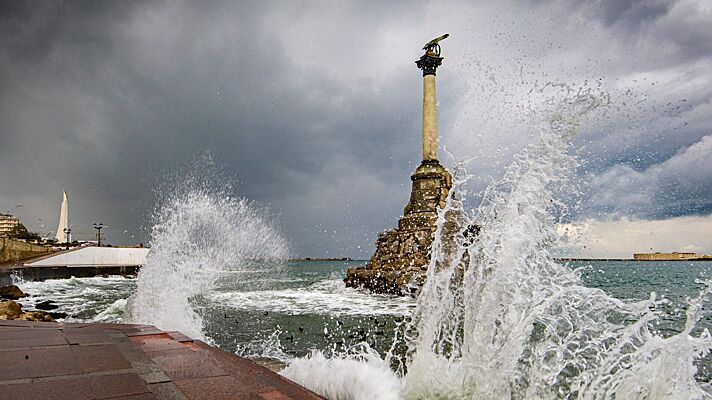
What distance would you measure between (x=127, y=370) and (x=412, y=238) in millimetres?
23557

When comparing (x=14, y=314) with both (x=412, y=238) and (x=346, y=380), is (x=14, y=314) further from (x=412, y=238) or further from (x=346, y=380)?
(x=412, y=238)

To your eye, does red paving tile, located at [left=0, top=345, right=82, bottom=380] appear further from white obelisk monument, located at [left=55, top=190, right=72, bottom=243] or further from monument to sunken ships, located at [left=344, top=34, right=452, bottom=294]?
white obelisk monument, located at [left=55, top=190, right=72, bottom=243]

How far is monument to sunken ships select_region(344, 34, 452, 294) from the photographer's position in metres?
25.4

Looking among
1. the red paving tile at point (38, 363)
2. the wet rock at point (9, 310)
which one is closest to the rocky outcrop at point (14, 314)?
the wet rock at point (9, 310)

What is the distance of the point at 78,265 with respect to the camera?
3956 cm

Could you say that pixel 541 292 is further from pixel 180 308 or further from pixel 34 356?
pixel 180 308

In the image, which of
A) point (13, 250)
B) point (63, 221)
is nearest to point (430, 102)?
point (13, 250)

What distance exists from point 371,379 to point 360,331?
22.9 feet

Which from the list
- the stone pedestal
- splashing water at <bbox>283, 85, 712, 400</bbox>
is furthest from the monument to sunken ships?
splashing water at <bbox>283, 85, 712, 400</bbox>

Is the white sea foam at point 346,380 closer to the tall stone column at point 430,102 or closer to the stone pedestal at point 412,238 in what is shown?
the stone pedestal at point 412,238

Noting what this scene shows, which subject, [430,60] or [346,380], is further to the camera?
[430,60]

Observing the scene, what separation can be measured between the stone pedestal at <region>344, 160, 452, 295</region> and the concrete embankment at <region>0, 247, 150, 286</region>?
18851mm

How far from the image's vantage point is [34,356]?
3.68 meters

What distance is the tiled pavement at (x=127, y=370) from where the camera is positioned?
106 inches
